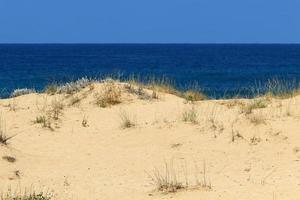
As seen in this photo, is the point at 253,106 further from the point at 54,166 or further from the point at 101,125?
the point at 54,166

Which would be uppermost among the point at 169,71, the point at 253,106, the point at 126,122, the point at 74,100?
the point at 253,106

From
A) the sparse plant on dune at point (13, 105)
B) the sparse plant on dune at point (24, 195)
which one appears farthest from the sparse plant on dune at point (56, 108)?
the sparse plant on dune at point (24, 195)

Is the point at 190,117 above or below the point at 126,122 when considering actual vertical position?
above

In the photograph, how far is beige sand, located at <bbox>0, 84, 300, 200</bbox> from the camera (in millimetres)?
8797

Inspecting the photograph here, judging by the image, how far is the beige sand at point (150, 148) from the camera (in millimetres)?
8797

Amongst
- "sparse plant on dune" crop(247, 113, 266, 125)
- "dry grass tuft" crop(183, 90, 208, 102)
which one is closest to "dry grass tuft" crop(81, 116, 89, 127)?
"dry grass tuft" crop(183, 90, 208, 102)

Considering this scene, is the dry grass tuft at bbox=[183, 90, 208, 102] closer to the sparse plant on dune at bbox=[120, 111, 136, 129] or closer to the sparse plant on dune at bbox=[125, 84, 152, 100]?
the sparse plant on dune at bbox=[125, 84, 152, 100]

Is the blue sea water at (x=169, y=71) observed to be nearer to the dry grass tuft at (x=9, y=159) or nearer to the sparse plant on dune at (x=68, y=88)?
the sparse plant on dune at (x=68, y=88)

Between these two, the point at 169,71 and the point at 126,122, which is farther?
the point at 169,71

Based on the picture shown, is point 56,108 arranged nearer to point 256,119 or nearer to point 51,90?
point 51,90

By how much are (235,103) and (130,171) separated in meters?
5.09

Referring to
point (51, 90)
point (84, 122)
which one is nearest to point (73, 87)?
point (51, 90)

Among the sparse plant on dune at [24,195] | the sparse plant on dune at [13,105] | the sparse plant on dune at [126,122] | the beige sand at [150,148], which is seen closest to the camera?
the sparse plant on dune at [24,195]

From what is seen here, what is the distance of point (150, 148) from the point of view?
11.3 m
